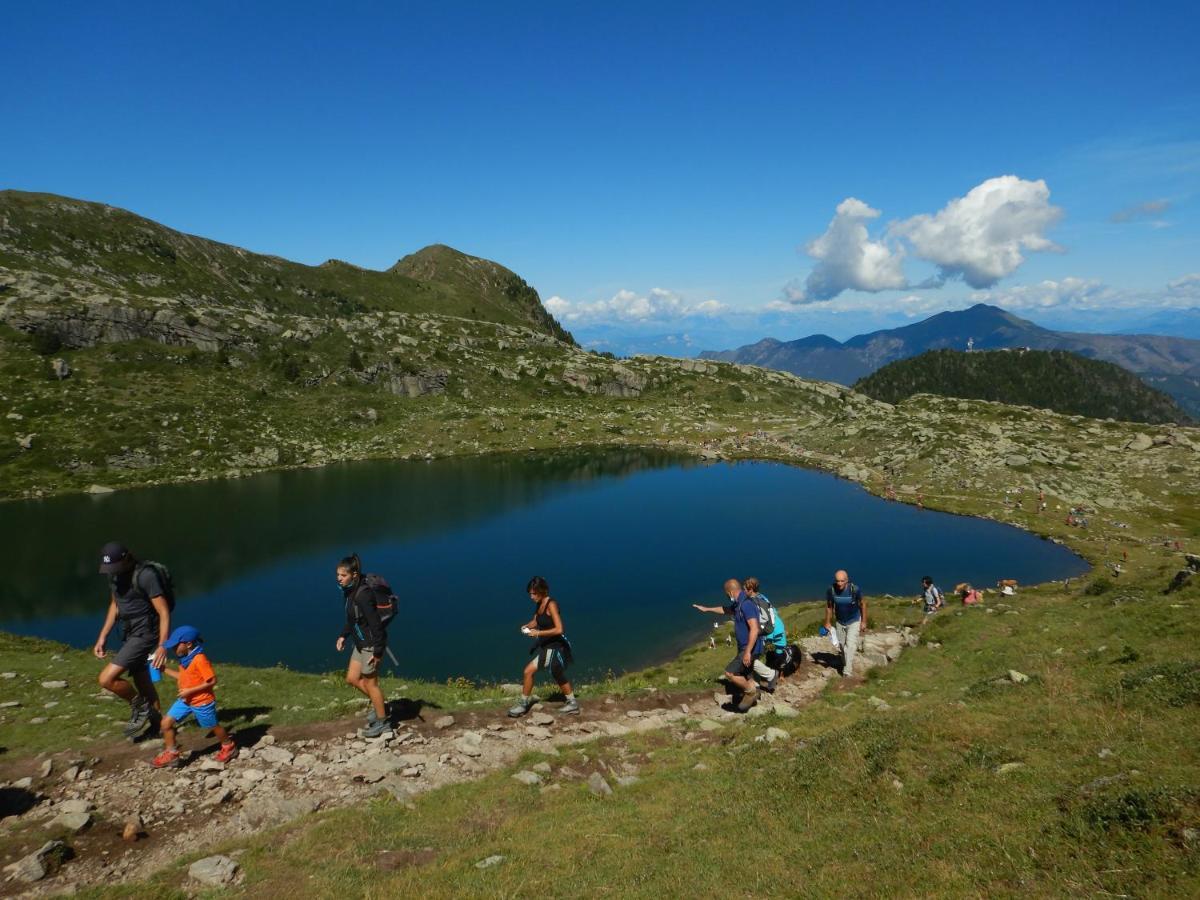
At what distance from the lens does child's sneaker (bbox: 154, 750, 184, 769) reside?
42.0ft

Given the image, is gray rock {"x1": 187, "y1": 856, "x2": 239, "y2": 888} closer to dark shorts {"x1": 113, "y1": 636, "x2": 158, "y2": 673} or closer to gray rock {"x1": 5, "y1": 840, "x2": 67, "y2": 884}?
gray rock {"x1": 5, "y1": 840, "x2": 67, "y2": 884}

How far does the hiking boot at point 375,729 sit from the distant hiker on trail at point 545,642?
12.0 ft

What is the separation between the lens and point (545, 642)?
1639 cm

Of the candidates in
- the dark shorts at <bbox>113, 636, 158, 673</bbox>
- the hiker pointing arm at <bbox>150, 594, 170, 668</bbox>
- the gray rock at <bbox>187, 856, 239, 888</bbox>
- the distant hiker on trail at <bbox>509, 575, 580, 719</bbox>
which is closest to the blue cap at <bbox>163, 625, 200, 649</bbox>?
the hiker pointing arm at <bbox>150, 594, 170, 668</bbox>

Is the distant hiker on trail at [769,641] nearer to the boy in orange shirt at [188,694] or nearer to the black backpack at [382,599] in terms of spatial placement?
the black backpack at [382,599]

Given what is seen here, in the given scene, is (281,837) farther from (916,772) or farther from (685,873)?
(916,772)

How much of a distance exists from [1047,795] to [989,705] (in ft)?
19.8

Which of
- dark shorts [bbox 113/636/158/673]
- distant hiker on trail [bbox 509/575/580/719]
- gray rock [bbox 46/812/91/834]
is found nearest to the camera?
gray rock [bbox 46/812/91/834]

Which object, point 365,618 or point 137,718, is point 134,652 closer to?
point 137,718

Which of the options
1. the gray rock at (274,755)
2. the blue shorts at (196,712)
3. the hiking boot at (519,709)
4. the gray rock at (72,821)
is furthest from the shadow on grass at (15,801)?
the hiking boot at (519,709)

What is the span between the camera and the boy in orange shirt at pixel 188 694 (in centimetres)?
1298

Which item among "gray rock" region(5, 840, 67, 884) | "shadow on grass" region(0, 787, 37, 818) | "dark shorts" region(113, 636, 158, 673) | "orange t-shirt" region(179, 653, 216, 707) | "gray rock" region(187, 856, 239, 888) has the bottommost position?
"gray rock" region(187, 856, 239, 888)

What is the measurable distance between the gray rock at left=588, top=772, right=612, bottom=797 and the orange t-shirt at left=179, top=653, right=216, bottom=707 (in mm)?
8985

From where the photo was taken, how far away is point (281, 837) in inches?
421
